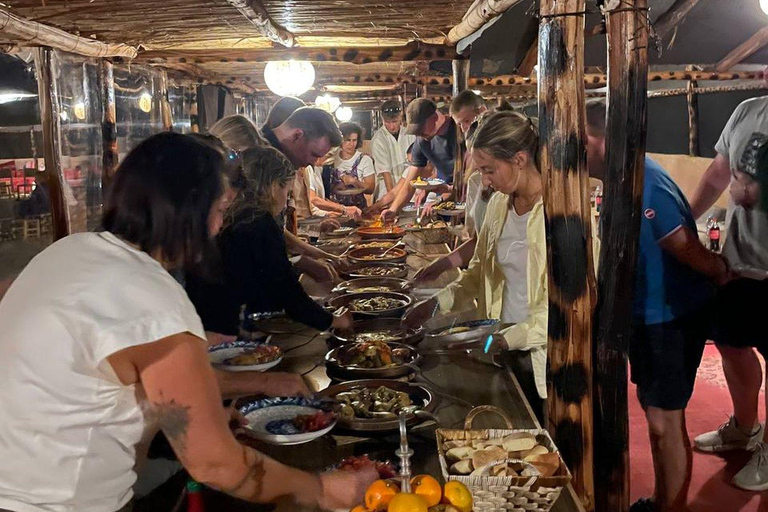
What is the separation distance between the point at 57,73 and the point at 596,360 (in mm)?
6747

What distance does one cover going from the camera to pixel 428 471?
1898 mm

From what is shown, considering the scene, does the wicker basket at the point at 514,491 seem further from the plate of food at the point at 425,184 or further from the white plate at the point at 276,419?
the plate of food at the point at 425,184

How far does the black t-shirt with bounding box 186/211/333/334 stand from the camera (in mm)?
2926

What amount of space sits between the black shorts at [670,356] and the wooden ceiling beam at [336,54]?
3.66 meters

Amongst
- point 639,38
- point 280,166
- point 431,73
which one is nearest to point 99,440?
point 280,166

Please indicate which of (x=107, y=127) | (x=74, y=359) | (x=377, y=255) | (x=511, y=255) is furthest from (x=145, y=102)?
(x=74, y=359)

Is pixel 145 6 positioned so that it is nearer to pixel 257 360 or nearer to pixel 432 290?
pixel 432 290

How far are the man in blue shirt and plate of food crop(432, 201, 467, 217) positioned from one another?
2.72 meters

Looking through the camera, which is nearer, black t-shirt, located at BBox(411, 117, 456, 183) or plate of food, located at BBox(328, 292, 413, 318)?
plate of food, located at BBox(328, 292, 413, 318)

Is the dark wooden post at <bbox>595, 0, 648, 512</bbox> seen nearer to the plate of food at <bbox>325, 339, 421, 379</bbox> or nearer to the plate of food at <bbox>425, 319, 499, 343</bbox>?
Result: the plate of food at <bbox>425, 319, 499, 343</bbox>

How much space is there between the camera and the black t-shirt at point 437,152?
309 inches

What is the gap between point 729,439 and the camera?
4289mm

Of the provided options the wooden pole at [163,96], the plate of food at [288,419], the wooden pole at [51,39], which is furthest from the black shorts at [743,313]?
the wooden pole at [163,96]

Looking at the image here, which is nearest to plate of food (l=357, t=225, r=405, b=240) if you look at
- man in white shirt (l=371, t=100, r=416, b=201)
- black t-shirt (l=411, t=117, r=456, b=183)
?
black t-shirt (l=411, t=117, r=456, b=183)
